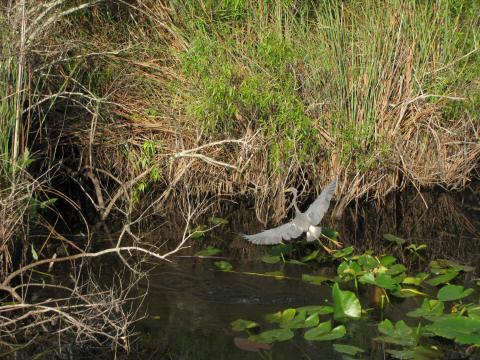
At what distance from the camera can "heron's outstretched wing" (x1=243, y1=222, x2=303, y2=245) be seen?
6152 millimetres

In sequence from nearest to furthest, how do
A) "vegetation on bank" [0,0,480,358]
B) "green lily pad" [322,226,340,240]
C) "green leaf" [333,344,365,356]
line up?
"green leaf" [333,344,365,356] → "green lily pad" [322,226,340,240] → "vegetation on bank" [0,0,480,358]

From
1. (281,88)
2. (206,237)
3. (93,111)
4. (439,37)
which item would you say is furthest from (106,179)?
(439,37)

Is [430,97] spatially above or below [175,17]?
below

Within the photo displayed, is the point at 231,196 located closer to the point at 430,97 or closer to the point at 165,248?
the point at 165,248

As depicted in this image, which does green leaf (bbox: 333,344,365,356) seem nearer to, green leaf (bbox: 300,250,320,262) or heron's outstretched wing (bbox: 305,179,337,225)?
heron's outstretched wing (bbox: 305,179,337,225)

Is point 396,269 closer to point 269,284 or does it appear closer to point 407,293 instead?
point 407,293

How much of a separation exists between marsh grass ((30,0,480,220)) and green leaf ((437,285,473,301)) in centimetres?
215

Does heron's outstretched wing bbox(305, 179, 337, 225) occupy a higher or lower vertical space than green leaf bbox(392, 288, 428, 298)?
higher

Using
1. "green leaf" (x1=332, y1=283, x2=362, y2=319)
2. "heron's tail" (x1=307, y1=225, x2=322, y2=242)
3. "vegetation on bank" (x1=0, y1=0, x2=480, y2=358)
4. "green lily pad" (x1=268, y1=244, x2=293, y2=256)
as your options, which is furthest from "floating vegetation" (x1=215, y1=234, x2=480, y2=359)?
"vegetation on bank" (x1=0, y1=0, x2=480, y2=358)

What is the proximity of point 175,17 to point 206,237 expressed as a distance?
2.26 m

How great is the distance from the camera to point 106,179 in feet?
26.3

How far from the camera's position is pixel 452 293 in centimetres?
532

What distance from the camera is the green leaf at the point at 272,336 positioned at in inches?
193

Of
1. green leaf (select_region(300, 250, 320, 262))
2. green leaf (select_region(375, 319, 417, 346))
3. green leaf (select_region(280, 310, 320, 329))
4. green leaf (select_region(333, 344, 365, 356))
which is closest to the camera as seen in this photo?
green leaf (select_region(333, 344, 365, 356))
